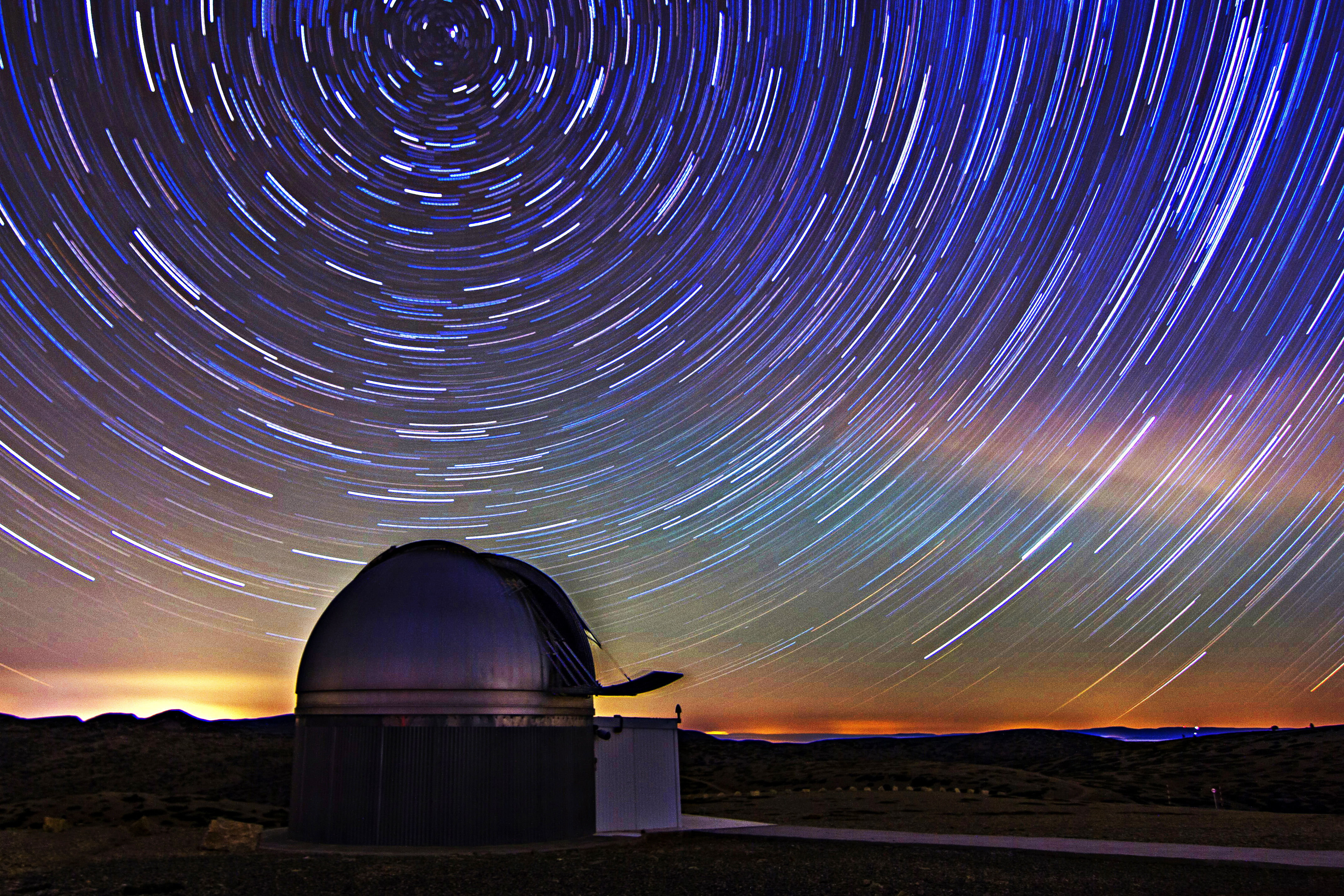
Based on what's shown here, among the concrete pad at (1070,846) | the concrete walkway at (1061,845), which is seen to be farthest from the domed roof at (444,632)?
the concrete pad at (1070,846)

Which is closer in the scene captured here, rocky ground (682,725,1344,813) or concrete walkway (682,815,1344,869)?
concrete walkway (682,815,1344,869)

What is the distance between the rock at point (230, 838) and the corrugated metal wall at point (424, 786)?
2.33 ft

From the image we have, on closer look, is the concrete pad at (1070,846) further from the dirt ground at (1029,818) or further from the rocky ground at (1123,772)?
the rocky ground at (1123,772)

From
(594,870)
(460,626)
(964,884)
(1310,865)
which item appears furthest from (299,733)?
(1310,865)

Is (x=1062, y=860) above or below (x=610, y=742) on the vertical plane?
below

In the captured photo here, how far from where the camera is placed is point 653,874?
36.4 ft

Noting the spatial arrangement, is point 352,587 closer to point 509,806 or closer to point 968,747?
point 509,806

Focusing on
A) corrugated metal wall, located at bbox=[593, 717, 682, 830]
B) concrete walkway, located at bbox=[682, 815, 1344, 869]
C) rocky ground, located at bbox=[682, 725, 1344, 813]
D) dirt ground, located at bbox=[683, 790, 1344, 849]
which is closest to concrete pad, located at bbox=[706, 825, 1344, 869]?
concrete walkway, located at bbox=[682, 815, 1344, 869]

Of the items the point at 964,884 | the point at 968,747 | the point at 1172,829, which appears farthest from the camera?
the point at 968,747

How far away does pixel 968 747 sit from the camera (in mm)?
70188

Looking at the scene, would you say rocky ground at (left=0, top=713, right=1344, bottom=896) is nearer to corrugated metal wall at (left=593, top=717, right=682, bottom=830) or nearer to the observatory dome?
corrugated metal wall at (left=593, top=717, right=682, bottom=830)

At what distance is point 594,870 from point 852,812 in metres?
11.3

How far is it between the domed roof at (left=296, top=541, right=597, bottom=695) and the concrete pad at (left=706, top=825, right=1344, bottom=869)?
14.3 ft

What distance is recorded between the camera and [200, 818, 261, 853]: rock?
533 inches
